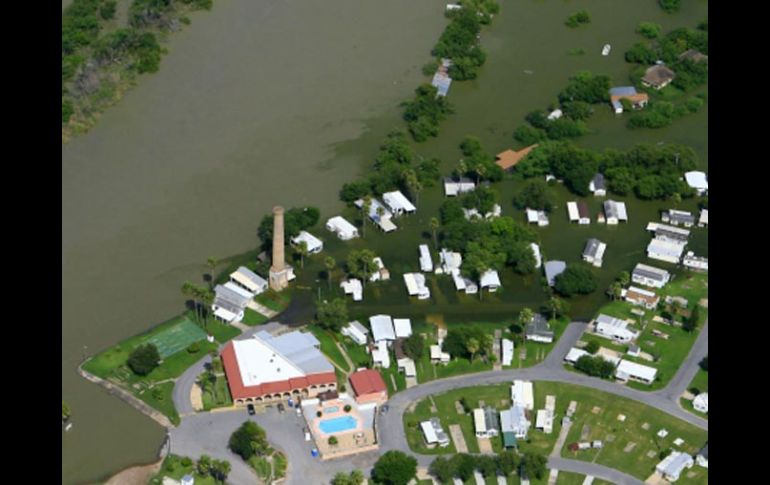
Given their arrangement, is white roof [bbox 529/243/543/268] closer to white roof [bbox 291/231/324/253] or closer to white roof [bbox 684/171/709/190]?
white roof [bbox 291/231/324/253]

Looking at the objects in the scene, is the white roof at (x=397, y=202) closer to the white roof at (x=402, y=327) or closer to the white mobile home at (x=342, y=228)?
the white mobile home at (x=342, y=228)

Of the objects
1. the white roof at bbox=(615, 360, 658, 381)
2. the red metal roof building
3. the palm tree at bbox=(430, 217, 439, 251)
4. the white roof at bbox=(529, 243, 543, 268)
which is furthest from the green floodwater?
the red metal roof building

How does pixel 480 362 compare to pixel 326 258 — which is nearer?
pixel 480 362

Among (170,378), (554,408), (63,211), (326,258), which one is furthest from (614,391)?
(63,211)

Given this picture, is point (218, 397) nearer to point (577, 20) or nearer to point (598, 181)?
point (598, 181)

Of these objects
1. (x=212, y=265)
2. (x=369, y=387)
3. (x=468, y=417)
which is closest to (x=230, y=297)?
(x=212, y=265)

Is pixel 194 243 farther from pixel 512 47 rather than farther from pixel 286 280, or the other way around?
pixel 512 47

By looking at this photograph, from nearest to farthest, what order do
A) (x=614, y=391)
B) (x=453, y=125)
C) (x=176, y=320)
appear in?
(x=614, y=391)
(x=176, y=320)
(x=453, y=125)
